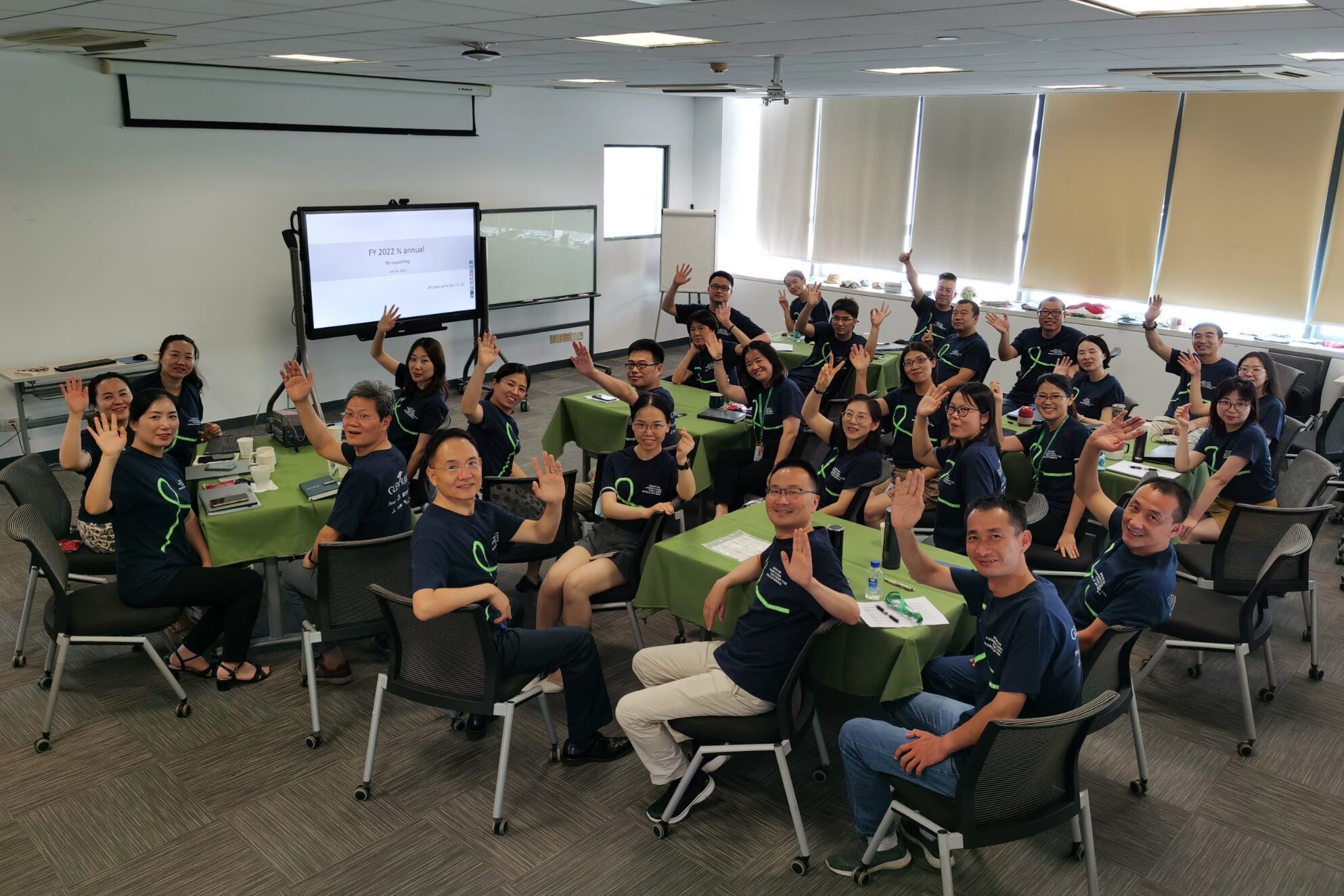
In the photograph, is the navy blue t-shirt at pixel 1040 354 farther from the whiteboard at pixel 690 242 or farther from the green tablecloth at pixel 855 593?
the whiteboard at pixel 690 242

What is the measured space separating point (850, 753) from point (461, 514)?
→ 1552 mm

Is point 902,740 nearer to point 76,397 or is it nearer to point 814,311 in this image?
point 76,397

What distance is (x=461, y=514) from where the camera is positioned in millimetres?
3348

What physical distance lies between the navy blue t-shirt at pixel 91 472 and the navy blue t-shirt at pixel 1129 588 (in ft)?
12.9

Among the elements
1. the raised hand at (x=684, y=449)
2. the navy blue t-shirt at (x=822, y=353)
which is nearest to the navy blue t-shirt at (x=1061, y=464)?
the raised hand at (x=684, y=449)

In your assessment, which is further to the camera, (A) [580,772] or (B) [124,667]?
(B) [124,667]

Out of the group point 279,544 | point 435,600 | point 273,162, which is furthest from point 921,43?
point 273,162

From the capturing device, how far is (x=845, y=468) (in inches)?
191

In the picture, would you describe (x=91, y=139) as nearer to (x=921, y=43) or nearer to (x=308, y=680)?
(x=308, y=680)

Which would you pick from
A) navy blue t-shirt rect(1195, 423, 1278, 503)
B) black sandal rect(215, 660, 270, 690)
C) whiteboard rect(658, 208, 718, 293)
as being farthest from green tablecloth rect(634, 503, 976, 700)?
whiteboard rect(658, 208, 718, 293)

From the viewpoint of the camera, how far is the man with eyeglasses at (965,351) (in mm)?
7309

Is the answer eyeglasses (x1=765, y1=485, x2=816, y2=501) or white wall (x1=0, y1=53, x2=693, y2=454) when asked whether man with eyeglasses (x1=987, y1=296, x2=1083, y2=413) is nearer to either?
eyeglasses (x1=765, y1=485, x2=816, y2=501)

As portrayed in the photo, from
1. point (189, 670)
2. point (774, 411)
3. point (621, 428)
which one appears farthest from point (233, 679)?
point (774, 411)

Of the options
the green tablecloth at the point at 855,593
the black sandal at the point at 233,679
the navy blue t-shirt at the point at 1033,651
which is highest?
the navy blue t-shirt at the point at 1033,651
